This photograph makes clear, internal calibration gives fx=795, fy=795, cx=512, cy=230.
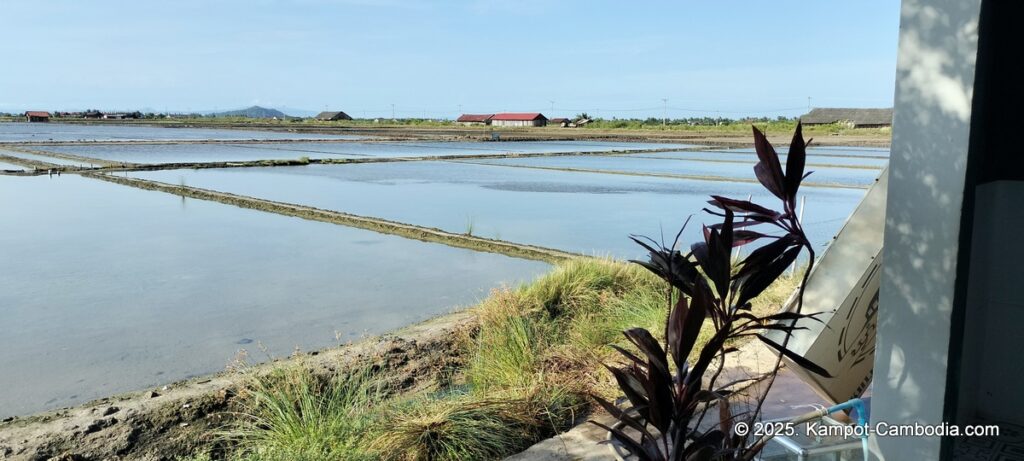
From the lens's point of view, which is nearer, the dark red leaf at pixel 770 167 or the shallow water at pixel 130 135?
the dark red leaf at pixel 770 167

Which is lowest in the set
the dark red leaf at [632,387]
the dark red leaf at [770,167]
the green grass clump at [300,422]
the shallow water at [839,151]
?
the green grass clump at [300,422]

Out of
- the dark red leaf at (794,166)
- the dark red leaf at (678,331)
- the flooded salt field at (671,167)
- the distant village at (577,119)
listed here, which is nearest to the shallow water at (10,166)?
the flooded salt field at (671,167)

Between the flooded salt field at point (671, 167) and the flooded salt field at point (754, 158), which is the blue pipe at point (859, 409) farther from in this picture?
the flooded salt field at point (754, 158)

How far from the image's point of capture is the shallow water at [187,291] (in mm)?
5566

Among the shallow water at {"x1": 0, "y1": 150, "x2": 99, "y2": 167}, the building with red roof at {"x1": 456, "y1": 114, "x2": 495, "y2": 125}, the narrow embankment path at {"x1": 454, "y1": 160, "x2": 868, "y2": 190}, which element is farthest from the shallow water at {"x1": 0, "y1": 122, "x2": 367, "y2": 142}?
the building with red roof at {"x1": 456, "y1": 114, "x2": 495, "y2": 125}

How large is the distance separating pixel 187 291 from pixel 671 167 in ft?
58.5

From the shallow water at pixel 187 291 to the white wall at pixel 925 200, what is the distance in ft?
13.7

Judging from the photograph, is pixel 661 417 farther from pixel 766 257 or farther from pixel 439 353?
pixel 439 353

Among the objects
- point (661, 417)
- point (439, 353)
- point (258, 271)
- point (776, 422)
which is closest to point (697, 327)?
point (661, 417)

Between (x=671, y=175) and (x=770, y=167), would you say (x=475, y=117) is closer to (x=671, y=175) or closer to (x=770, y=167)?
(x=671, y=175)

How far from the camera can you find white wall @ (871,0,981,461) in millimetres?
2211

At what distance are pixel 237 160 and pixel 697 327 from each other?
25262 mm

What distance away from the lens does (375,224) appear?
11.9m

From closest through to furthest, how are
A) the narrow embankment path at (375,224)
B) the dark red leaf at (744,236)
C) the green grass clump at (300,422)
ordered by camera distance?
1. the dark red leaf at (744,236)
2. the green grass clump at (300,422)
3. the narrow embankment path at (375,224)
